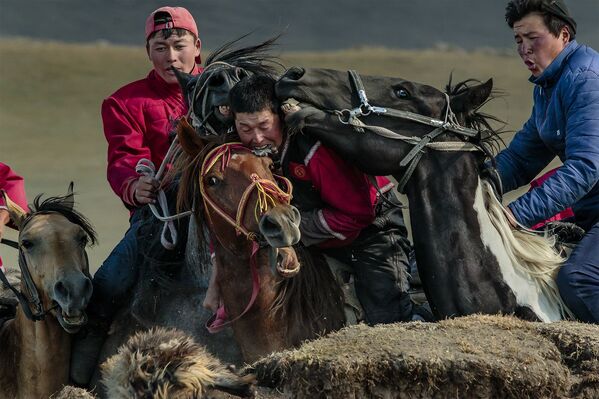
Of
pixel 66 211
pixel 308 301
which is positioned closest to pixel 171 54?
pixel 66 211

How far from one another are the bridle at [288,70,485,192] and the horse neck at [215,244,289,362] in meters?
0.73

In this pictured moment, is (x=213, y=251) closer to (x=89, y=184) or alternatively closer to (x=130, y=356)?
(x=130, y=356)

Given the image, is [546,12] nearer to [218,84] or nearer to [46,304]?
[218,84]

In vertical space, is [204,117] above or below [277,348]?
above

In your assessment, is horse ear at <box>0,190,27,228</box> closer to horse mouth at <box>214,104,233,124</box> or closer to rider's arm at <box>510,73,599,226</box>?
horse mouth at <box>214,104,233,124</box>

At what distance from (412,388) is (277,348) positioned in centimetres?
142

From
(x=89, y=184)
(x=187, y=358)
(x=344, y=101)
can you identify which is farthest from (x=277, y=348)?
(x=89, y=184)

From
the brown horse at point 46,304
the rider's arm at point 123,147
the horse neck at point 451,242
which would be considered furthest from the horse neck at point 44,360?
the horse neck at point 451,242

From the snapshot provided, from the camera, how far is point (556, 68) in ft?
18.5

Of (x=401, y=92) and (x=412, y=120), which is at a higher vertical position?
(x=401, y=92)

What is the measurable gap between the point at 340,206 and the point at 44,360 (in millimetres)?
1882

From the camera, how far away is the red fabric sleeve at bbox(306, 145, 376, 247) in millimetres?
5391

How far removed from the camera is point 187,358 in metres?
3.82

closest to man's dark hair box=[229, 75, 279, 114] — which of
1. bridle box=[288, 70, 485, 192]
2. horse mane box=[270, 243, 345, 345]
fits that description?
bridle box=[288, 70, 485, 192]
